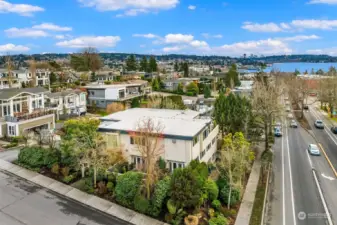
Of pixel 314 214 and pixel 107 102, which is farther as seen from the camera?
pixel 107 102

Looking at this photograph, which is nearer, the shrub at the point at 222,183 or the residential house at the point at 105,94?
the shrub at the point at 222,183

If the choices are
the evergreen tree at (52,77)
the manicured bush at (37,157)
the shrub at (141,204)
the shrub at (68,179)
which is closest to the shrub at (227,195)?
the shrub at (141,204)

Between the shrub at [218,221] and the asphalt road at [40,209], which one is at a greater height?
the asphalt road at [40,209]

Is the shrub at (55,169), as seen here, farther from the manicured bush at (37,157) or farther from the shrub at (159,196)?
the shrub at (159,196)

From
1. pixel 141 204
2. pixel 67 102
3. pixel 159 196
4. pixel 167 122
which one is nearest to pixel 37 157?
pixel 141 204

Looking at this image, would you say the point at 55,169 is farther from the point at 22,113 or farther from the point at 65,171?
the point at 22,113

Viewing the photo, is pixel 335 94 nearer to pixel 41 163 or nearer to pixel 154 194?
pixel 154 194

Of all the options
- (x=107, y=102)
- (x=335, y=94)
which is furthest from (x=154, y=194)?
(x=335, y=94)

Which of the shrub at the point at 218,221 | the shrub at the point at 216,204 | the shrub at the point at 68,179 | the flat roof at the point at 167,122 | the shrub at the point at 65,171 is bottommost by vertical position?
the shrub at the point at 218,221
